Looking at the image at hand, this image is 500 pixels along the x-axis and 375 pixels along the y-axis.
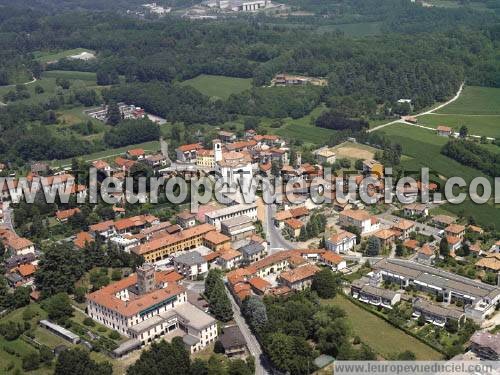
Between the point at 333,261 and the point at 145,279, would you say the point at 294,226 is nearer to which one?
the point at 333,261

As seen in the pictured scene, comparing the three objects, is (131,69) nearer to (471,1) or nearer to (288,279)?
(288,279)

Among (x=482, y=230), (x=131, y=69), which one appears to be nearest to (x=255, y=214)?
(x=482, y=230)

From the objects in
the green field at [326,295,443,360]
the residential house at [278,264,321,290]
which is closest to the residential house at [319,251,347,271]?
the residential house at [278,264,321,290]

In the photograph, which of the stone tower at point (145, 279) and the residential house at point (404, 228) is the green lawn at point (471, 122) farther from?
the stone tower at point (145, 279)

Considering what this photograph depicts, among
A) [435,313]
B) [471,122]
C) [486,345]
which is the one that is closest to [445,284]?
[435,313]

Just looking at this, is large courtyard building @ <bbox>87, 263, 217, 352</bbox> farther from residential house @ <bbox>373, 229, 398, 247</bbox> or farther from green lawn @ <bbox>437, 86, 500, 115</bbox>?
green lawn @ <bbox>437, 86, 500, 115</bbox>

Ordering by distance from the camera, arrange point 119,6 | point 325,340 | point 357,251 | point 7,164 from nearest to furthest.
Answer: point 325,340
point 357,251
point 7,164
point 119,6

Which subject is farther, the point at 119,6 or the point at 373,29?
the point at 119,6
